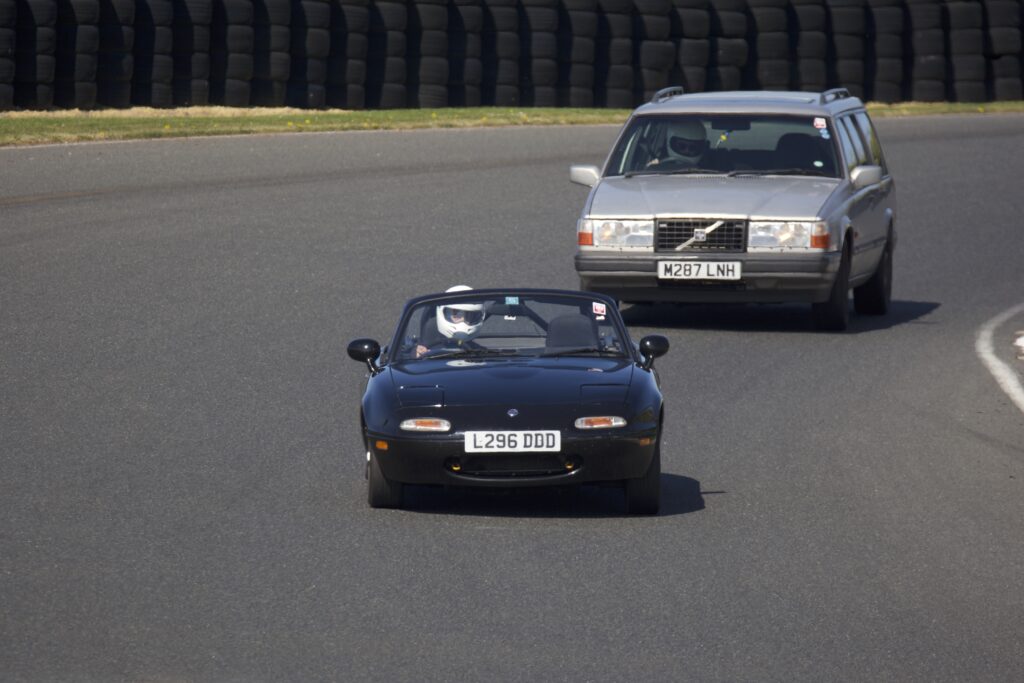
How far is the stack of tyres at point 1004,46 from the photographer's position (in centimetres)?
2955

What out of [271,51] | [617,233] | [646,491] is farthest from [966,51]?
[646,491]

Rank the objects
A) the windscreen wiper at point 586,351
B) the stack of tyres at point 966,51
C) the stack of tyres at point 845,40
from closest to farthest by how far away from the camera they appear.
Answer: the windscreen wiper at point 586,351, the stack of tyres at point 845,40, the stack of tyres at point 966,51

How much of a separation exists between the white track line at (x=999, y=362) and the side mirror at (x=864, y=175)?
1.48 metres

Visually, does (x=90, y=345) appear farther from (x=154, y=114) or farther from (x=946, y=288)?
(x=154, y=114)

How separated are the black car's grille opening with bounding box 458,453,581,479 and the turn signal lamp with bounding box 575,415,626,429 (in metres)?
0.15

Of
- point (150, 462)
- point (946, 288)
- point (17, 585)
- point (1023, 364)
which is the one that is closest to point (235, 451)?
point (150, 462)

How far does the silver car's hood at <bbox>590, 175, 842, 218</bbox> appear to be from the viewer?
44.2 ft

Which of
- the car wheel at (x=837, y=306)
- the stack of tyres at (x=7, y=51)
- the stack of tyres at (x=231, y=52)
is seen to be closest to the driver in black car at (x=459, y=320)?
the car wheel at (x=837, y=306)

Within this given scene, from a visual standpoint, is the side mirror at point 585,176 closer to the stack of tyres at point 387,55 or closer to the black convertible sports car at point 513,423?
the black convertible sports car at point 513,423

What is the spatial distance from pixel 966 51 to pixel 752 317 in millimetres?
16618

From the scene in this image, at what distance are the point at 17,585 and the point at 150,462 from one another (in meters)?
2.49

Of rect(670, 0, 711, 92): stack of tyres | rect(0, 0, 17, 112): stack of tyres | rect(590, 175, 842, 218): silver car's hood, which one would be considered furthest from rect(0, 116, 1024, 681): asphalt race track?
rect(670, 0, 711, 92): stack of tyres

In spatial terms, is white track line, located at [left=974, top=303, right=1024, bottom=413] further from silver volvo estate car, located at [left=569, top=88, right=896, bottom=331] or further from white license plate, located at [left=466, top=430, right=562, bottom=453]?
white license plate, located at [left=466, top=430, right=562, bottom=453]

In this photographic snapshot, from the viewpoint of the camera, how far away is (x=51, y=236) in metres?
16.4
